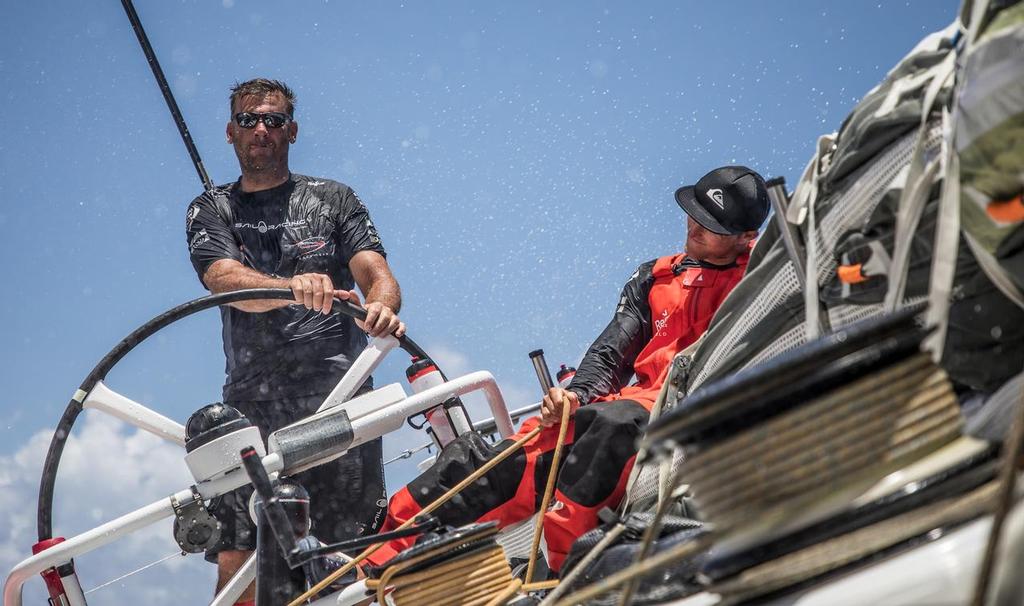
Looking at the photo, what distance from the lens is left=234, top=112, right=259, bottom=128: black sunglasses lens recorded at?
4.64 m

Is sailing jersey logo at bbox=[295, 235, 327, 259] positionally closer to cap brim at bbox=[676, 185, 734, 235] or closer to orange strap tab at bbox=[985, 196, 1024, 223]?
cap brim at bbox=[676, 185, 734, 235]

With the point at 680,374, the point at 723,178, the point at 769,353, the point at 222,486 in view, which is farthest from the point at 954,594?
the point at 723,178

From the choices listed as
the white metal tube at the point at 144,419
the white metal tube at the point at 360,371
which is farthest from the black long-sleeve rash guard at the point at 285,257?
the white metal tube at the point at 144,419

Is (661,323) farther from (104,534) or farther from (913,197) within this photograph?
(913,197)

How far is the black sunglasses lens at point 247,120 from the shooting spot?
15.2 feet

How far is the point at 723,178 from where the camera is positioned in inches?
167

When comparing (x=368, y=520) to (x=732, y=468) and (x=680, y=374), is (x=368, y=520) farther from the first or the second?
(x=732, y=468)

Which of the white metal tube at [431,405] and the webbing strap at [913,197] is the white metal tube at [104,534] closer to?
the white metal tube at [431,405]

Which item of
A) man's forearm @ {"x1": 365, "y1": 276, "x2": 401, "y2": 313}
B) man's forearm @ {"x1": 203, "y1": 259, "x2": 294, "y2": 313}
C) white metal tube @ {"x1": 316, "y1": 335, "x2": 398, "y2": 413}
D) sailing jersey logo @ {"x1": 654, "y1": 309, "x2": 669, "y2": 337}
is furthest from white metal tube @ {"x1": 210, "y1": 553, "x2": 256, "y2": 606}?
sailing jersey logo @ {"x1": 654, "y1": 309, "x2": 669, "y2": 337}

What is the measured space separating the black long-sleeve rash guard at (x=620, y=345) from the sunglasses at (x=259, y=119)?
1749mm

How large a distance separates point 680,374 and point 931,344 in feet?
4.26

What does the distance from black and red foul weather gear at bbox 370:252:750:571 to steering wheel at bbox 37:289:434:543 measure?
0.87 m

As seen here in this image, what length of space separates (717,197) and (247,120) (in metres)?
2.13

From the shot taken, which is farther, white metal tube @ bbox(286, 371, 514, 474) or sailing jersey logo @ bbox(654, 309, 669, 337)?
sailing jersey logo @ bbox(654, 309, 669, 337)
